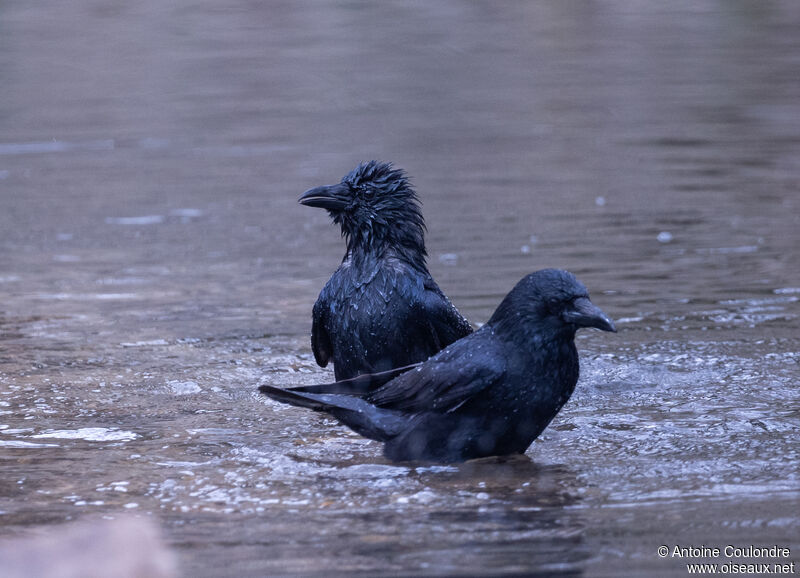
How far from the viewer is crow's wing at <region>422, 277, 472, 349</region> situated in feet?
20.3

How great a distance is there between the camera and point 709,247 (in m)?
10.2

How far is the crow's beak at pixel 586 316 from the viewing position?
517 cm

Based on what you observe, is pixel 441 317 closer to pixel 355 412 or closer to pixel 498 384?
pixel 355 412

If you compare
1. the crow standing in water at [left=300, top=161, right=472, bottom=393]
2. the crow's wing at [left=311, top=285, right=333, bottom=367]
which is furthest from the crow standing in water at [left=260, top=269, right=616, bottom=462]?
the crow's wing at [left=311, top=285, right=333, bottom=367]

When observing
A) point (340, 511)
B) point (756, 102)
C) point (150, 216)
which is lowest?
point (340, 511)

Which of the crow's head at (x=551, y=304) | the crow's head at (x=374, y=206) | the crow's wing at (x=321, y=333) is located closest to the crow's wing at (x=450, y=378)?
the crow's head at (x=551, y=304)

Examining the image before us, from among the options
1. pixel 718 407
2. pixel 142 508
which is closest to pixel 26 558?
pixel 142 508

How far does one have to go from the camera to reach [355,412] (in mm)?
5734

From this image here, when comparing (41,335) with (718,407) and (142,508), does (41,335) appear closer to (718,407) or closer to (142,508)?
(142,508)

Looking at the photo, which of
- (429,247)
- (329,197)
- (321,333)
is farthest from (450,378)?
(429,247)

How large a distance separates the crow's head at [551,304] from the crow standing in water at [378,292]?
0.83 metres

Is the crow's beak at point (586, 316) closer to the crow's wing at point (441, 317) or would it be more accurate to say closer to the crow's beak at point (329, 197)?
the crow's wing at point (441, 317)

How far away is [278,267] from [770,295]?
4154 mm

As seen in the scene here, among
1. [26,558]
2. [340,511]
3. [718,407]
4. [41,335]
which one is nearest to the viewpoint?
[26,558]
